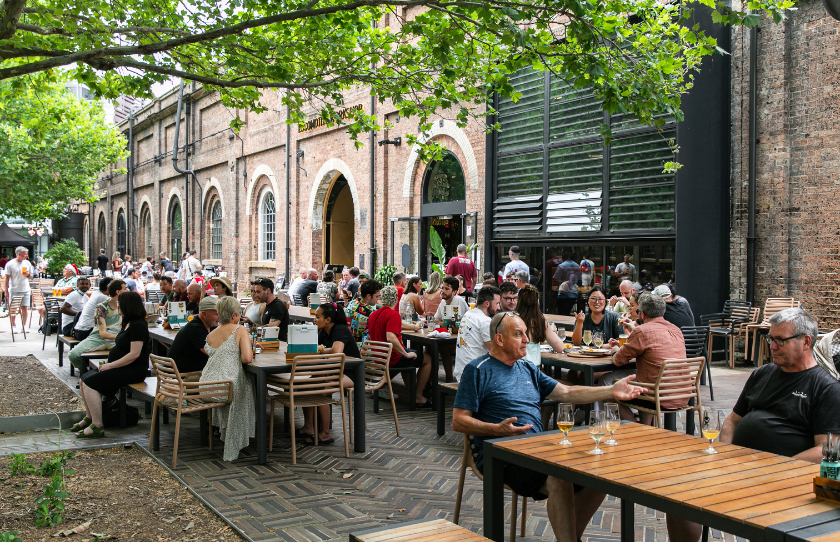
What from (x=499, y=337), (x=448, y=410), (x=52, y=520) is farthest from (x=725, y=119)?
(x=52, y=520)

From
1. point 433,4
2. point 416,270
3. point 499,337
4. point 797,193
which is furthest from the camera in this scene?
point 416,270

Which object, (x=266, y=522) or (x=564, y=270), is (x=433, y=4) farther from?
(x=564, y=270)

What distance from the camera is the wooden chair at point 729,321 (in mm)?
9805

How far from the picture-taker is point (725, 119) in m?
10.2

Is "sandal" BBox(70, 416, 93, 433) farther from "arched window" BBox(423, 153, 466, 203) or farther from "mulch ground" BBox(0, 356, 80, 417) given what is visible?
"arched window" BBox(423, 153, 466, 203)

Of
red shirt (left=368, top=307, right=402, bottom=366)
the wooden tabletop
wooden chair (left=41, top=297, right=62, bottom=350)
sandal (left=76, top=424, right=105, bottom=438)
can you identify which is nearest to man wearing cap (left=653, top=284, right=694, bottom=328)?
red shirt (left=368, top=307, right=402, bottom=366)

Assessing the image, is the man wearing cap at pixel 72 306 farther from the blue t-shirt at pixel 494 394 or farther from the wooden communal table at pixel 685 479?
the wooden communal table at pixel 685 479

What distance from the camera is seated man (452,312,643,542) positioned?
137 inches

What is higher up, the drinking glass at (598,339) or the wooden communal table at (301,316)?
the drinking glass at (598,339)

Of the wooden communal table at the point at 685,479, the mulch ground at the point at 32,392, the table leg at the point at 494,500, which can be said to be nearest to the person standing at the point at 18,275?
the mulch ground at the point at 32,392

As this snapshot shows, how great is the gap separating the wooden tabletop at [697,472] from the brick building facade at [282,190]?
33.3 ft

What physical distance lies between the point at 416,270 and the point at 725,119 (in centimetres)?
733

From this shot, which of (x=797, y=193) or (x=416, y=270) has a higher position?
(x=797, y=193)

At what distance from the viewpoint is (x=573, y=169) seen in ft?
38.3
